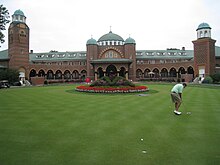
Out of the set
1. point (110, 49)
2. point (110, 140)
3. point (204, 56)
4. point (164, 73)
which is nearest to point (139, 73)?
point (164, 73)

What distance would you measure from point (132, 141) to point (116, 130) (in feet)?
3.76

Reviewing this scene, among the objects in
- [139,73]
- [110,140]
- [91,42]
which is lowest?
[110,140]

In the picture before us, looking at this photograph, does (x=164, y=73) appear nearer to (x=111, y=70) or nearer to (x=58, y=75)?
(x=111, y=70)

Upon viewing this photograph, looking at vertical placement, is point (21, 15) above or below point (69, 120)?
above

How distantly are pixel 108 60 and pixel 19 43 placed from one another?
2219 cm

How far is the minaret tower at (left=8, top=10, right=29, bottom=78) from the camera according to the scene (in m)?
45.9

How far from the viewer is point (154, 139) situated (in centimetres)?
597

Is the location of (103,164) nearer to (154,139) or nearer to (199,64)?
(154,139)

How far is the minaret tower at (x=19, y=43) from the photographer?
4591cm

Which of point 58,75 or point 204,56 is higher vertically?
point 204,56

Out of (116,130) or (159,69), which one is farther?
(159,69)

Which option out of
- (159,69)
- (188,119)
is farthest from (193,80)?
(188,119)

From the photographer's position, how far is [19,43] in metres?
46.5

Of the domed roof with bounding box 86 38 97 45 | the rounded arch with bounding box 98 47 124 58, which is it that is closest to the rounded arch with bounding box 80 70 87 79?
the rounded arch with bounding box 98 47 124 58
